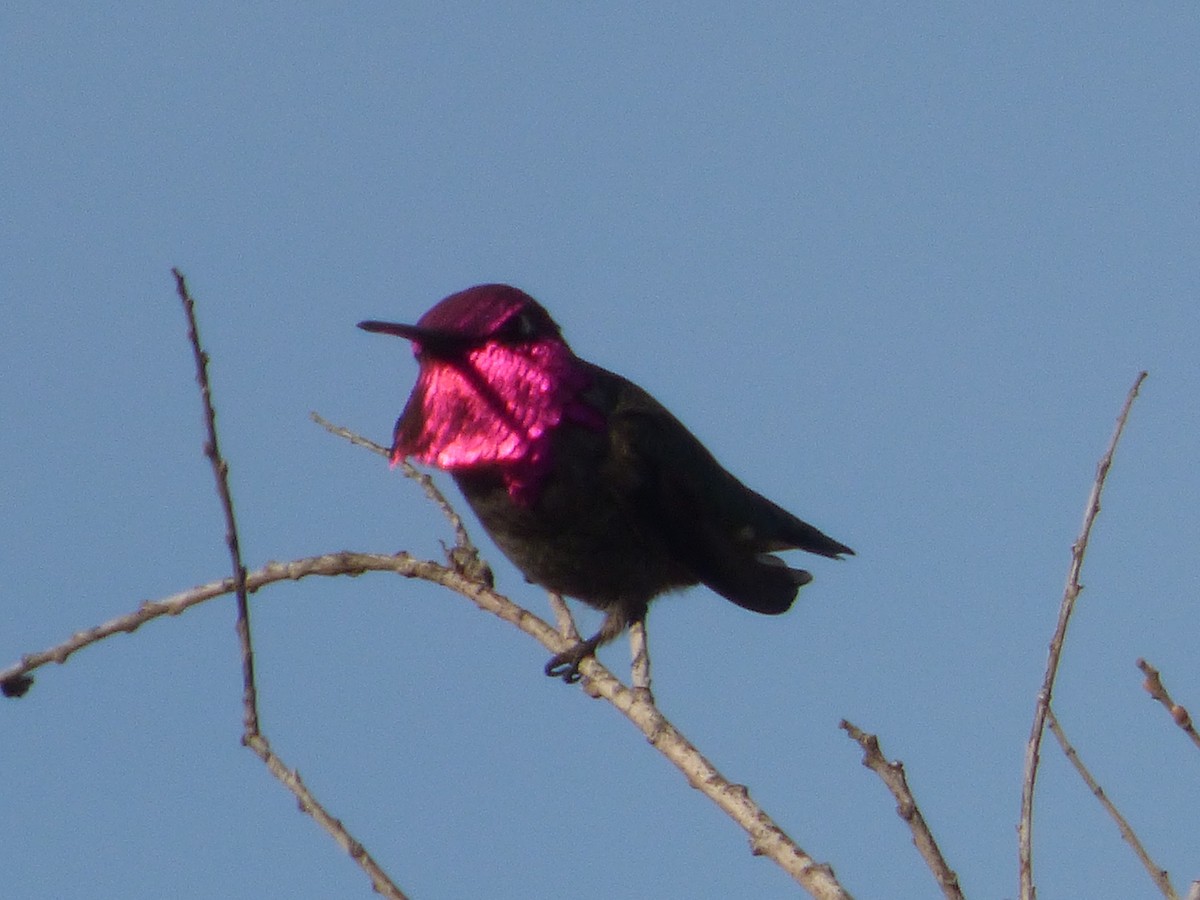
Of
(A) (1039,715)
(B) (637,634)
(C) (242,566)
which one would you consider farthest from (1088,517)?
(B) (637,634)

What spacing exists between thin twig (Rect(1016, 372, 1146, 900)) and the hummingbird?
6.99 feet

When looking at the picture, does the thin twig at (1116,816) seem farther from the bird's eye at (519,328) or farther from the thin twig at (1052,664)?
the bird's eye at (519,328)

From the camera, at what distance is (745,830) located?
346 cm

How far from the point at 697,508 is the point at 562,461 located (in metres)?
0.79

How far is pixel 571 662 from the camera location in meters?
5.67

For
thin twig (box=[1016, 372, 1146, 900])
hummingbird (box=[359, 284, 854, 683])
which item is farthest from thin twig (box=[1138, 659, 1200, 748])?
hummingbird (box=[359, 284, 854, 683])

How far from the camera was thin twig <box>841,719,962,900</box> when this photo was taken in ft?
9.51

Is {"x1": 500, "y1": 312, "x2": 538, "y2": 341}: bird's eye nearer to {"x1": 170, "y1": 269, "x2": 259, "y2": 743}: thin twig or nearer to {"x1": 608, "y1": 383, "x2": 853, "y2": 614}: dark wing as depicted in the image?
{"x1": 608, "y1": 383, "x2": 853, "y2": 614}: dark wing

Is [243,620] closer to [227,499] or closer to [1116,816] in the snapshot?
[227,499]

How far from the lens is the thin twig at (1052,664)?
2.93 meters

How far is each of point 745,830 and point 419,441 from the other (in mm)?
2395

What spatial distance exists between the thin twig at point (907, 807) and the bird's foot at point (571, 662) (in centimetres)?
230

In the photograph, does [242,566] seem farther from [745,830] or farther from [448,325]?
[448,325]

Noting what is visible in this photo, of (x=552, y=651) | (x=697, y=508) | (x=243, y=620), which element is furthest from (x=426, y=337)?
(x=243, y=620)
